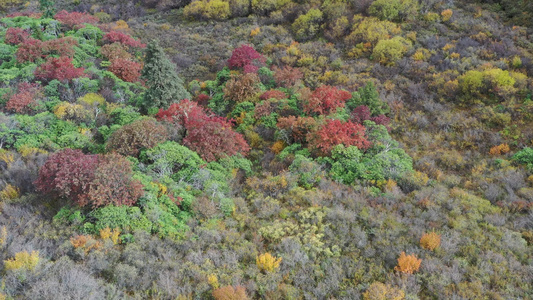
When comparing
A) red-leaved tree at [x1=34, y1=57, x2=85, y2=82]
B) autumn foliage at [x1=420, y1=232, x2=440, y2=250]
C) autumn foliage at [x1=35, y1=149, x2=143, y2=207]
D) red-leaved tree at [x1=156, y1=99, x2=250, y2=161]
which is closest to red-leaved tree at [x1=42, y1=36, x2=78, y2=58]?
red-leaved tree at [x1=34, y1=57, x2=85, y2=82]

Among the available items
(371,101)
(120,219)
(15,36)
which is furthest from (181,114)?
(15,36)

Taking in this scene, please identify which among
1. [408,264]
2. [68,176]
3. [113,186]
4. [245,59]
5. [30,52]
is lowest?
[408,264]

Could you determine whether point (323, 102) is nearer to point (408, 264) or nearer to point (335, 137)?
point (335, 137)

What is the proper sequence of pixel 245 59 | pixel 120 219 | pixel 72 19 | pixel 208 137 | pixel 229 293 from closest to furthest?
pixel 229 293 < pixel 120 219 < pixel 208 137 < pixel 245 59 < pixel 72 19

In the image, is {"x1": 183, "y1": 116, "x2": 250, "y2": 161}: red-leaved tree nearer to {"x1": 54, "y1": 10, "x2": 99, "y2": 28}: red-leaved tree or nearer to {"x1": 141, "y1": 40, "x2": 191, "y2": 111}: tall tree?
{"x1": 141, "y1": 40, "x2": 191, "y2": 111}: tall tree

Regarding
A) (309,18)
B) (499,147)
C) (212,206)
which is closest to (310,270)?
(212,206)

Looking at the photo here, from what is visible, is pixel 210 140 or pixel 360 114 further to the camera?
pixel 360 114

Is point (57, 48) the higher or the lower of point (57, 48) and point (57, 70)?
the higher

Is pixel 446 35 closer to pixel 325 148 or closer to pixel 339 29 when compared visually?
pixel 339 29
